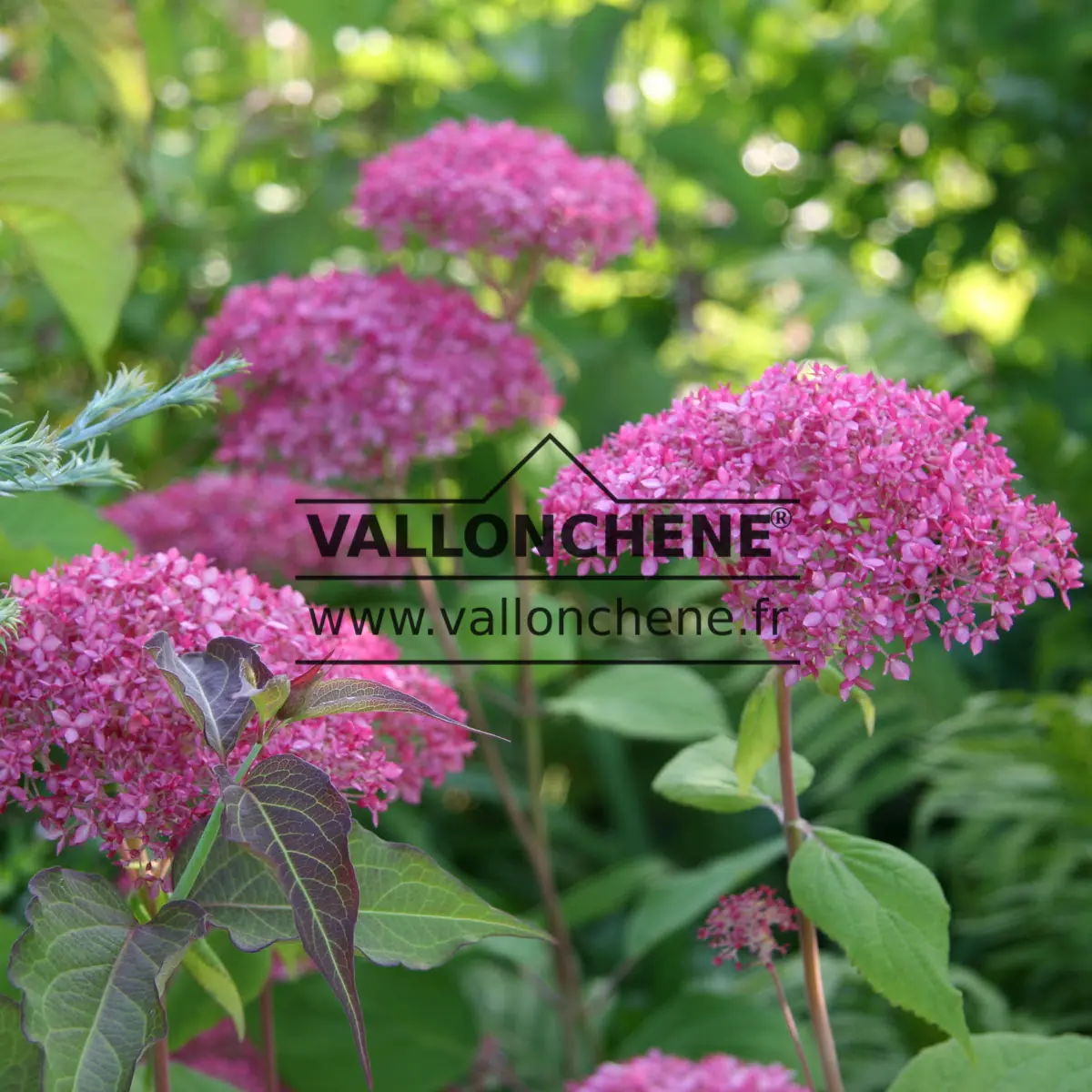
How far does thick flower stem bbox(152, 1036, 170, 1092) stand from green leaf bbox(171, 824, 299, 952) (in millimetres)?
73

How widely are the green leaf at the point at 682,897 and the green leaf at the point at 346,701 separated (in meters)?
0.43

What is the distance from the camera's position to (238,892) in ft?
1.80

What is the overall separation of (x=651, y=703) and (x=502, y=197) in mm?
388

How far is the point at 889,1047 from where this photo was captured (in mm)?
1091

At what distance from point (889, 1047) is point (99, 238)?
2.96 ft

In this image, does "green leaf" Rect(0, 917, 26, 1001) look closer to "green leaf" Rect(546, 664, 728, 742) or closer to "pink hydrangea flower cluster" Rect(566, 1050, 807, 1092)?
"pink hydrangea flower cluster" Rect(566, 1050, 807, 1092)

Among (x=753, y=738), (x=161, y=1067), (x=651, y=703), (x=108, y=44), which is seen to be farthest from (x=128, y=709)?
(x=108, y=44)

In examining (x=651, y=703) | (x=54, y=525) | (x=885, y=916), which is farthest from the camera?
(x=651, y=703)

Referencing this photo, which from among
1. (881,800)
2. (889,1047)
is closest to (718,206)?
(881,800)

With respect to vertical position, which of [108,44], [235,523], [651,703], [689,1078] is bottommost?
[689,1078]

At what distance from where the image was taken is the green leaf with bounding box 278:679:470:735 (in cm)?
51

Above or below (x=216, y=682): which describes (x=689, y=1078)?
below

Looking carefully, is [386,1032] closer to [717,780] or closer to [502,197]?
[717,780]

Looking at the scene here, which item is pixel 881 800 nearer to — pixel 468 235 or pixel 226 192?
pixel 468 235
